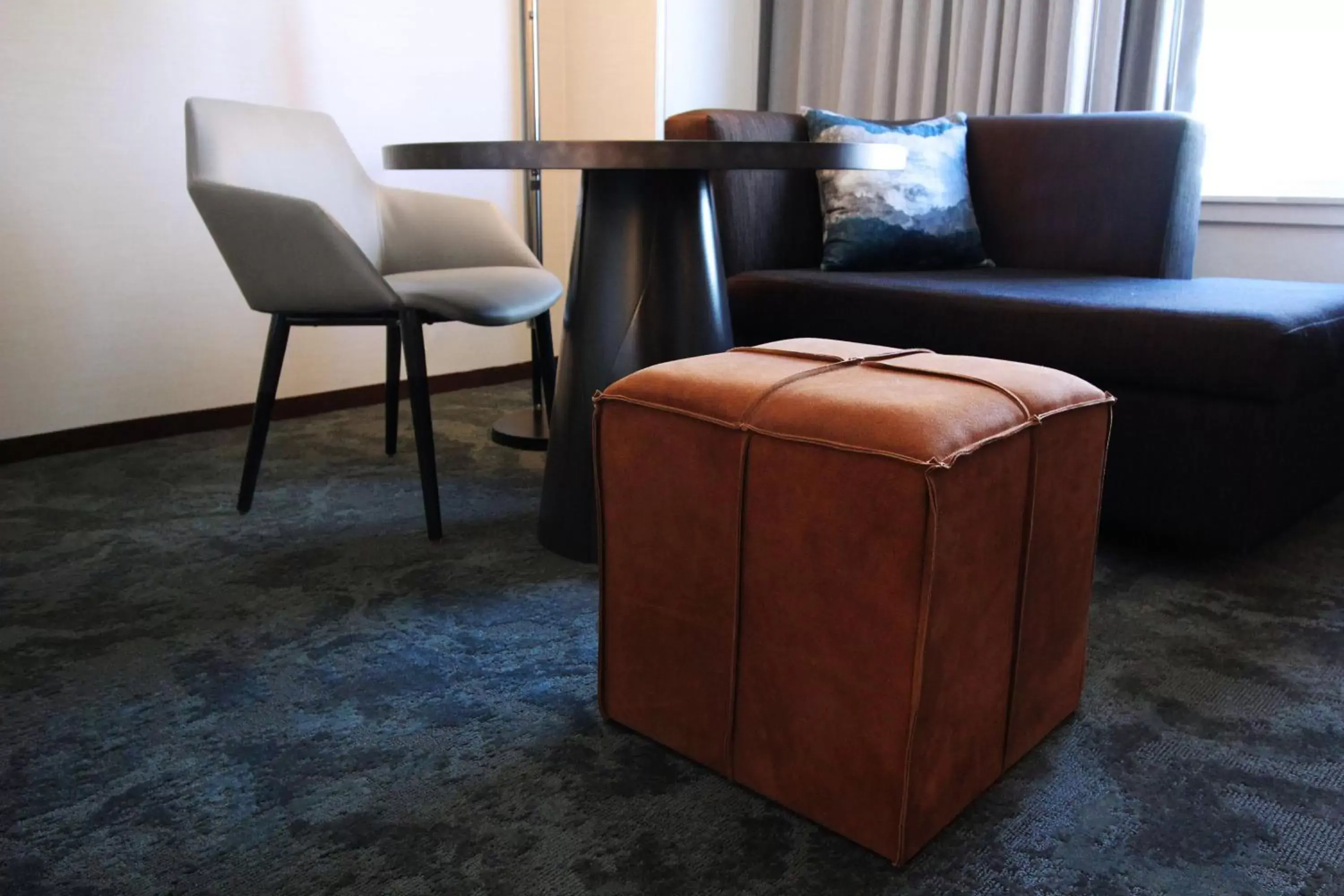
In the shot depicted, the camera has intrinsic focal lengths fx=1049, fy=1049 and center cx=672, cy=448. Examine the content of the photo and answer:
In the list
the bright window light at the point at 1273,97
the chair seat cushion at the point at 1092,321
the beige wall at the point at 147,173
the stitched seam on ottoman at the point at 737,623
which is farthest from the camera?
the bright window light at the point at 1273,97

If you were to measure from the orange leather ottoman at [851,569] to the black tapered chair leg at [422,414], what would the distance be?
709 millimetres

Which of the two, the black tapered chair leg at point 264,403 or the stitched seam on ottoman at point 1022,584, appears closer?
the stitched seam on ottoman at point 1022,584

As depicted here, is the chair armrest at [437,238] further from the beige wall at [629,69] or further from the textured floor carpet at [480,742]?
the beige wall at [629,69]

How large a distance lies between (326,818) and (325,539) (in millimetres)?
887

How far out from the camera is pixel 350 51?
2.80 metres

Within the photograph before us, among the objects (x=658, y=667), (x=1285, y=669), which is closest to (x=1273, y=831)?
(x=1285, y=669)

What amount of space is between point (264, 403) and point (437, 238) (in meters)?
0.62

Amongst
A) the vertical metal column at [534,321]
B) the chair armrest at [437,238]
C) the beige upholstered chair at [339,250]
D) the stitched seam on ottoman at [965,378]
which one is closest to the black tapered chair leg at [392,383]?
the beige upholstered chair at [339,250]

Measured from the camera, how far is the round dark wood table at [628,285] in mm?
1642

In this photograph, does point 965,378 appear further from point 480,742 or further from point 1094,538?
point 480,742

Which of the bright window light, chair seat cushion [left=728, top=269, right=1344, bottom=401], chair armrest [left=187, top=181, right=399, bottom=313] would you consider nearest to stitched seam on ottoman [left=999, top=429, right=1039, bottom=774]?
chair seat cushion [left=728, top=269, right=1344, bottom=401]

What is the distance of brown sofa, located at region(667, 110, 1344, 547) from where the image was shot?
65.7 inches

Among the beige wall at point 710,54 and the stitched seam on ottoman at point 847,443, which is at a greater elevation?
the beige wall at point 710,54

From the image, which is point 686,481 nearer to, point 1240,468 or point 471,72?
point 1240,468
